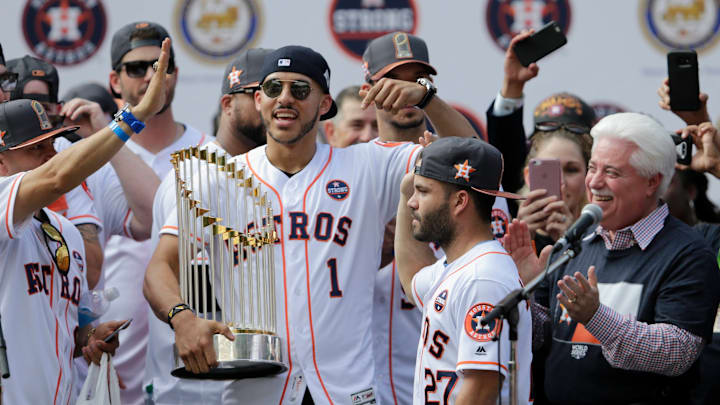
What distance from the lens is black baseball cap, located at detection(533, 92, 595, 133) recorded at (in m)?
5.47

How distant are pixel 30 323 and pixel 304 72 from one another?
52.4 inches

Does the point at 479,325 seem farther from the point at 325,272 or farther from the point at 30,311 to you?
the point at 30,311

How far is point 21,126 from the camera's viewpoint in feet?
13.1

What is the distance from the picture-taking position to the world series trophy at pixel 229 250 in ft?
12.7

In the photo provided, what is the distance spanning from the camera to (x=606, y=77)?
6859mm

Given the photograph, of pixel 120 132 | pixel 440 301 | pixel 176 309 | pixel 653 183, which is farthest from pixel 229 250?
pixel 653 183

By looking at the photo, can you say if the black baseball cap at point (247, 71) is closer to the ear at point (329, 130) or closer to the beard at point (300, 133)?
the beard at point (300, 133)

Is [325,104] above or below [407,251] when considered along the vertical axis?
above

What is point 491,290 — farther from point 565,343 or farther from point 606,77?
point 606,77

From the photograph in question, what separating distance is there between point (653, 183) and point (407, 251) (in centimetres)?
91

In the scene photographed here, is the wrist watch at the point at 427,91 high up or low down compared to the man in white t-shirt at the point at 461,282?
up

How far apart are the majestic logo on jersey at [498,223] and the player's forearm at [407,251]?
1.97ft

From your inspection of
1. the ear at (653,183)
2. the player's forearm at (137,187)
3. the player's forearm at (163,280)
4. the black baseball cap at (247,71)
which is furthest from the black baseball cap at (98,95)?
the ear at (653,183)

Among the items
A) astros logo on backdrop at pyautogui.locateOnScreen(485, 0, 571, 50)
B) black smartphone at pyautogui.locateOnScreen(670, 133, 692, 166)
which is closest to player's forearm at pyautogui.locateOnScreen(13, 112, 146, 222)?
black smartphone at pyautogui.locateOnScreen(670, 133, 692, 166)
